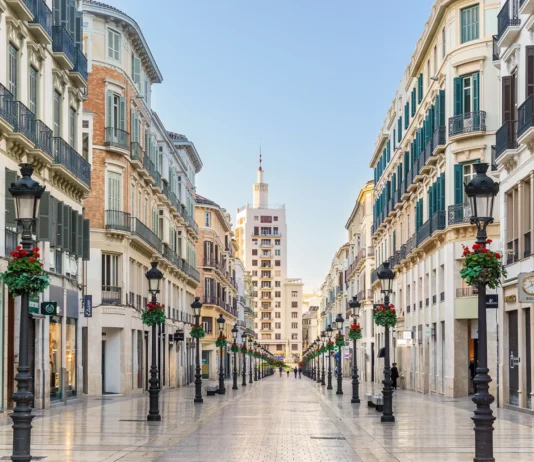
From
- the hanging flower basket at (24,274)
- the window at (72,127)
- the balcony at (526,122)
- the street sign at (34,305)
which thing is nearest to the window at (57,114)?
the window at (72,127)

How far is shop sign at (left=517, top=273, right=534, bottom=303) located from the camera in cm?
2795

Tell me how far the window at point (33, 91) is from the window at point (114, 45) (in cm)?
1915

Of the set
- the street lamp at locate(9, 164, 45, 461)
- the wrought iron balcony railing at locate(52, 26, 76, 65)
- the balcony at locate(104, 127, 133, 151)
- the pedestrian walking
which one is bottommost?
the pedestrian walking

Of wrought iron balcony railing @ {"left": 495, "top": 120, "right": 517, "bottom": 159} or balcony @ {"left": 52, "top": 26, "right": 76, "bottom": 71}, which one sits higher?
balcony @ {"left": 52, "top": 26, "right": 76, "bottom": 71}

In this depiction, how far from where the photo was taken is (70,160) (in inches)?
1534

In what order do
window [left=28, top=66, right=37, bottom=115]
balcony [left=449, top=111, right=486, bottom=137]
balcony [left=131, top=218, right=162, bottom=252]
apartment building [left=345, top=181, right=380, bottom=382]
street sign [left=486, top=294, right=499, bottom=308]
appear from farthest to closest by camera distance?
apartment building [left=345, top=181, right=380, bottom=382] → balcony [left=131, top=218, right=162, bottom=252] → balcony [left=449, top=111, right=486, bottom=137] → street sign [left=486, top=294, right=499, bottom=308] → window [left=28, top=66, right=37, bottom=115]

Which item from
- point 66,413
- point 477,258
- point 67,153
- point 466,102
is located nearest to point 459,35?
point 466,102

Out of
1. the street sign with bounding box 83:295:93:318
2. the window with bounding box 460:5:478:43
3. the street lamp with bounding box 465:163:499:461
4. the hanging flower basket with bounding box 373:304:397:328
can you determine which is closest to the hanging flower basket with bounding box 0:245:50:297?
the street lamp with bounding box 465:163:499:461

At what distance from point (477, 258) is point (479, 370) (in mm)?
1949

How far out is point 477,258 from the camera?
17.1 metres

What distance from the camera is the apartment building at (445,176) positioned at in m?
45.9

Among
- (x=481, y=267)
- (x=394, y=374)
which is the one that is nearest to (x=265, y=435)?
(x=481, y=267)

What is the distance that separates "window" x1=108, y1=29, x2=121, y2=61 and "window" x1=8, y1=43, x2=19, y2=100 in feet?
70.6

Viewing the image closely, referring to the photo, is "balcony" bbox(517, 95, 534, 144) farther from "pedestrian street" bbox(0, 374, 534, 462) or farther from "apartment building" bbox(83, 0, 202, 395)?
"apartment building" bbox(83, 0, 202, 395)
